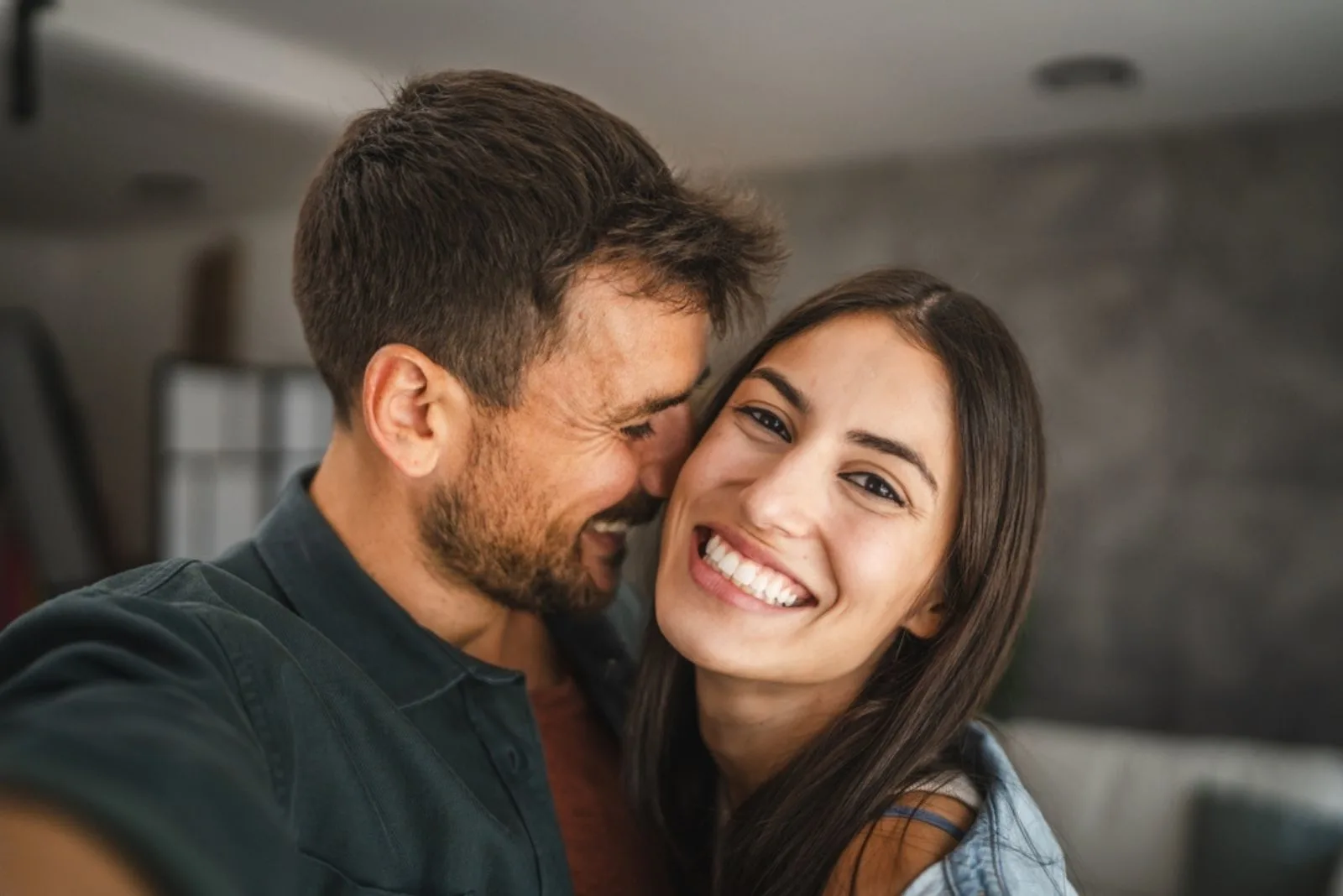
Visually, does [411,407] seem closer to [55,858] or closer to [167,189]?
[55,858]

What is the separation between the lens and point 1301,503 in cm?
388

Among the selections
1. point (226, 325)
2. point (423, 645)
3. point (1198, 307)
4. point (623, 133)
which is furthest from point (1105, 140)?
point (226, 325)

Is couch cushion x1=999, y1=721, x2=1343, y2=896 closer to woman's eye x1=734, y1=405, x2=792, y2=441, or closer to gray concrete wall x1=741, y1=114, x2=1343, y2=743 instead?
gray concrete wall x1=741, y1=114, x2=1343, y2=743

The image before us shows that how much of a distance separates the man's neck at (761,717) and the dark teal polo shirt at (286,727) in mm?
226

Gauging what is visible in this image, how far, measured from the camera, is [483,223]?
1.37m

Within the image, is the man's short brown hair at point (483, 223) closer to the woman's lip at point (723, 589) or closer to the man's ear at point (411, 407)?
the man's ear at point (411, 407)

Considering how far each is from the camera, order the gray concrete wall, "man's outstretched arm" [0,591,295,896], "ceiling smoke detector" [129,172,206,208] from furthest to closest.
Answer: "ceiling smoke detector" [129,172,206,208] < the gray concrete wall < "man's outstretched arm" [0,591,295,896]

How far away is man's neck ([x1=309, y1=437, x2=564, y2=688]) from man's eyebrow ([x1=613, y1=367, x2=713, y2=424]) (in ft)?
0.89

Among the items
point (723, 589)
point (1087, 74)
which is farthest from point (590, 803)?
point (1087, 74)

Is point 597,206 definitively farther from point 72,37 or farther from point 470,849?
point 72,37

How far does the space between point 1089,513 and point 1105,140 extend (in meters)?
1.30

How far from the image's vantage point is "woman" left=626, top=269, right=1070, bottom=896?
132 centimetres

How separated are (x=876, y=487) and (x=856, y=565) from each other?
9cm

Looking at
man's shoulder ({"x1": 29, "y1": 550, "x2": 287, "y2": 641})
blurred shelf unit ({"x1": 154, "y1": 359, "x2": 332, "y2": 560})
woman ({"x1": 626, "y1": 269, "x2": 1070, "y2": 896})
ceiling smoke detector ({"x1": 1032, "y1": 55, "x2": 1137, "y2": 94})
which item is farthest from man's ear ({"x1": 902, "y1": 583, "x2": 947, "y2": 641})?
blurred shelf unit ({"x1": 154, "y1": 359, "x2": 332, "y2": 560})
